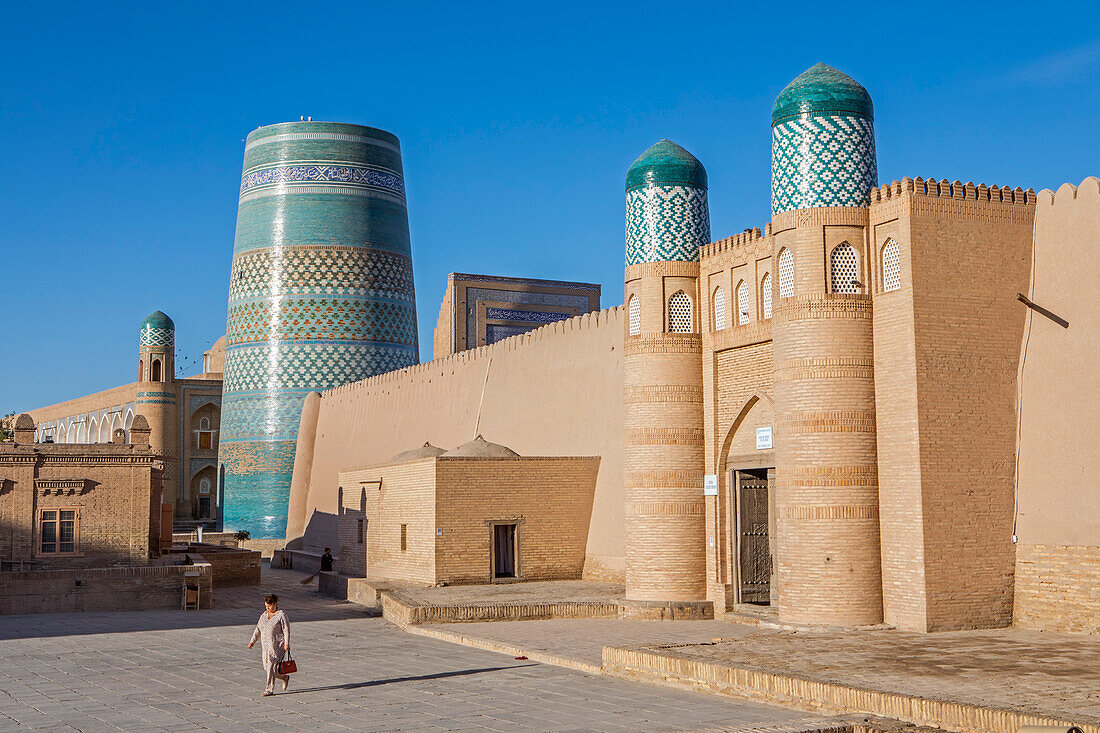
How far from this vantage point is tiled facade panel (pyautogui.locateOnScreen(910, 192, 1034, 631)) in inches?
376

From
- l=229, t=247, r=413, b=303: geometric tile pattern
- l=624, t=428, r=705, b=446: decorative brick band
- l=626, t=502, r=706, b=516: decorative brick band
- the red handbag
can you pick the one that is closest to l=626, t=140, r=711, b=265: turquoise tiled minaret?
l=624, t=428, r=705, b=446: decorative brick band

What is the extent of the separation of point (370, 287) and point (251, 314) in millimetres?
2602

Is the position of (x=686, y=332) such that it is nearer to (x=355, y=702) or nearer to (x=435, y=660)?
(x=435, y=660)

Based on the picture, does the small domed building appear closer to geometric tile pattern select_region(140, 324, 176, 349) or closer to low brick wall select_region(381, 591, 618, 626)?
geometric tile pattern select_region(140, 324, 176, 349)

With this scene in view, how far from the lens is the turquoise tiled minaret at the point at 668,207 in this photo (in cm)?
1238

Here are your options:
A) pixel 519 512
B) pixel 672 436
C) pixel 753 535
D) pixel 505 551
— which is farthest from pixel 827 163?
pixel 505 551

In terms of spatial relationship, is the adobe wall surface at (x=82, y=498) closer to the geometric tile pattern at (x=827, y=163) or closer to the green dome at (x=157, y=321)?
the geometric tile pattern at (x=827, y=163)

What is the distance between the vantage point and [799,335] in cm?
1014

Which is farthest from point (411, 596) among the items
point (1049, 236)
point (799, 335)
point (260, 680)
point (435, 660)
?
point (1049, 236)

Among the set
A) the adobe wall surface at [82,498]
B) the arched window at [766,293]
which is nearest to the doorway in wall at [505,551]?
the adobe wall surface at [82,498]

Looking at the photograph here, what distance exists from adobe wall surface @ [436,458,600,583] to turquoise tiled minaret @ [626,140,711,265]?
342 centimetres

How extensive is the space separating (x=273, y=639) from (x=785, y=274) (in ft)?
18.2

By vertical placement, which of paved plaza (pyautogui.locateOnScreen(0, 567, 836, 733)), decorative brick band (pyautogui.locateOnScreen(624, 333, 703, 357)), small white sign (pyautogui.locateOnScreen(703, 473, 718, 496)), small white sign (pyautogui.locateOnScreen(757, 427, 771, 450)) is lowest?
paved plaza (pyautogui.locateOnScreen(0, 567, 836, 733))

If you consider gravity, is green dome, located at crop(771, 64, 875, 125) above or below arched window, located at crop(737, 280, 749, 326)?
above
